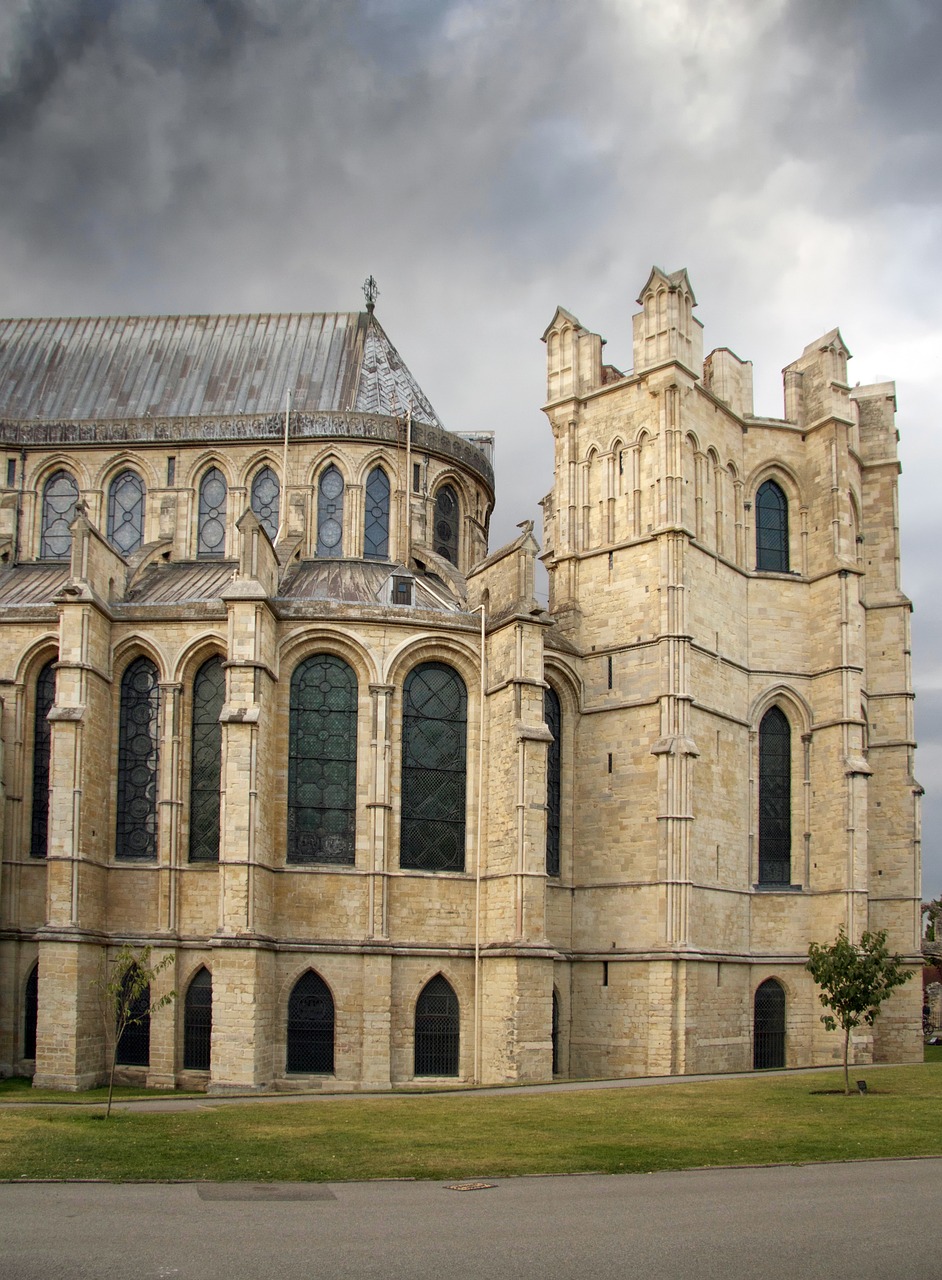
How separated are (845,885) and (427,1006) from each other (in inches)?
473

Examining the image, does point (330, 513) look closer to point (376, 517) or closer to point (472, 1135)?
point (376, 517)

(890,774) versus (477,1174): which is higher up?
(890,774)

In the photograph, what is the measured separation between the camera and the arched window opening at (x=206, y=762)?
33781mm

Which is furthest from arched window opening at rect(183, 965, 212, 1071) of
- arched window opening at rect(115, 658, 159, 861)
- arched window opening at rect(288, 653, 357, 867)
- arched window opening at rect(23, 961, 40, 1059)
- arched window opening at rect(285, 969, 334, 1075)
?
arched window opening at rect(23, 961, 40, 1059)

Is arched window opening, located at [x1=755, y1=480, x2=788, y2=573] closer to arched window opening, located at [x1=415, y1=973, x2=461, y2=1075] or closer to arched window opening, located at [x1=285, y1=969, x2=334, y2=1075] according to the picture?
arched window opening, located at [x1=415, y1=973, x2=461, y2=1075]

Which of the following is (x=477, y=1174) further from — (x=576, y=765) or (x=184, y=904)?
(x=576, y=765)

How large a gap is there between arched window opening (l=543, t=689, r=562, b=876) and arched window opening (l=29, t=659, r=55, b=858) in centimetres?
1223

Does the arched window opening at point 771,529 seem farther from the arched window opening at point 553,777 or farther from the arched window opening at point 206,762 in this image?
the arched window opening at point 206,762

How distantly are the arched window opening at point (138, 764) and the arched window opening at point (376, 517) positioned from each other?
25.1 feet

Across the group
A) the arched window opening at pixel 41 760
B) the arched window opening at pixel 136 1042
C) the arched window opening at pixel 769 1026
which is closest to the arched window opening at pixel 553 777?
the arched window opening at pixel 769 1026

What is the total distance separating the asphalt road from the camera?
12727 millimetres

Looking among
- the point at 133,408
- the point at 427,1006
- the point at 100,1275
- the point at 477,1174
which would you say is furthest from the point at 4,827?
the point at 100,1275

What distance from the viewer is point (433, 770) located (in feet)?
114

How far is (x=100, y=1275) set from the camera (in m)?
12.4
